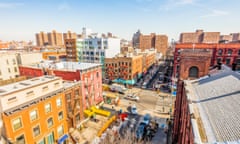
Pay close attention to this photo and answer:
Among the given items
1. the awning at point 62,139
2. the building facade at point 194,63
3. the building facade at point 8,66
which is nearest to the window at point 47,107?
the awning at point 62,139

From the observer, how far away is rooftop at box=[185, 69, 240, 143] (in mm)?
8023

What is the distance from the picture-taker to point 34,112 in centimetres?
1947

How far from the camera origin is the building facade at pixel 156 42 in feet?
382

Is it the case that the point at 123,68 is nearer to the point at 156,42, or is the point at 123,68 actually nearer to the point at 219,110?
the point at 219,110

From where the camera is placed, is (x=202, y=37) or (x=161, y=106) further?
(x=202, y=37)

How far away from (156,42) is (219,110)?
115m

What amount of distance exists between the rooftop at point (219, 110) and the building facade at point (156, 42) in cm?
10800

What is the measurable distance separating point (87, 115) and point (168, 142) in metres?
17.8

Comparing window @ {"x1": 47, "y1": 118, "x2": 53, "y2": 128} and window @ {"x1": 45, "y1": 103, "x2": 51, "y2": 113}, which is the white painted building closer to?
window @ {"x1": 45, "y1": 103, "x2": 51, "y2": 113}

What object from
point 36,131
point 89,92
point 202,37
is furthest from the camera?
point 202,37

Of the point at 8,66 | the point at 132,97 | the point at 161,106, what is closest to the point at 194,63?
the point at 161,106

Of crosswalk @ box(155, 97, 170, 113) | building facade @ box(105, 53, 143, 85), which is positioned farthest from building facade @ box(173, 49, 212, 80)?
building facade @ box(105, 53, 143, 85)

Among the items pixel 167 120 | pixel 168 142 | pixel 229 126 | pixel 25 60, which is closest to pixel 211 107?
pixel 229 126

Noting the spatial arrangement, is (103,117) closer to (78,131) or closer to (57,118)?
(78,131)
